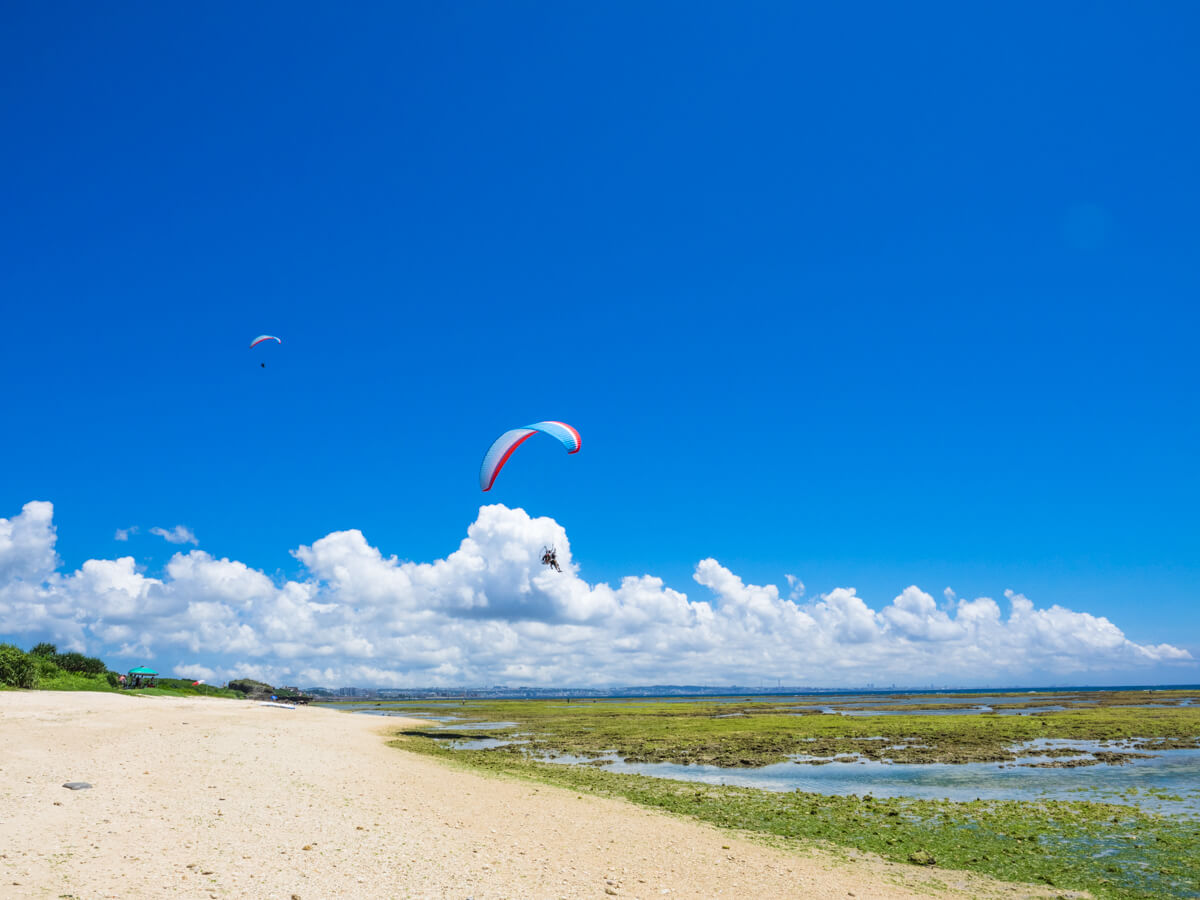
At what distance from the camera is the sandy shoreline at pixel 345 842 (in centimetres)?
1044

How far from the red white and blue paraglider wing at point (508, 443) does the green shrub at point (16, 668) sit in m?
35.1

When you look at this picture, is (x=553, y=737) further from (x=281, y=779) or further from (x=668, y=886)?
(x=668, y=886)

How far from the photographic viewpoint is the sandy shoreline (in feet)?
34.2

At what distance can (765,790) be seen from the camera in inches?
924

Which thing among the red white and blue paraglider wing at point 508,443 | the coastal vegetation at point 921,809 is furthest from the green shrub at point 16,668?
the red white and blue paraglider wing at point 508,443

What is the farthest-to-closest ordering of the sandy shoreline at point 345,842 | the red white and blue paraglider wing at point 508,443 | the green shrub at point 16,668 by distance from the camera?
Result: 1. the green shrub at point 16,668
2. the red white and blue paraglider wing at point 508,443
3. the sandy shoreline at point 345,842

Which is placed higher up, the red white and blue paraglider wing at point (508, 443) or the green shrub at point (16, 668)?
the red white and blue paraglider wing at point (508, 443)

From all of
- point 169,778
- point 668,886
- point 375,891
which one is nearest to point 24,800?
point 169,778

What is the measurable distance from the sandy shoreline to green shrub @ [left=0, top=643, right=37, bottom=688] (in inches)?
1043

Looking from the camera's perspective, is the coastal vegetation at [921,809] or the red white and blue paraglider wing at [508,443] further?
the red white and blue paraglider wing at [508,443]

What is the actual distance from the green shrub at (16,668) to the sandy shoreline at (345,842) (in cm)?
2650

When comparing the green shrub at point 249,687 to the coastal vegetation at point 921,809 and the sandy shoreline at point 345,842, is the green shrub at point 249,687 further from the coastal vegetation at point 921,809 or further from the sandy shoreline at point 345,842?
the sandy shoreline at point 345,842

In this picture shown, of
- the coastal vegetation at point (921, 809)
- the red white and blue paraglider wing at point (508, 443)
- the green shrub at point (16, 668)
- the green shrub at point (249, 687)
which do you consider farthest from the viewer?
the green shrub at point (249, 687)

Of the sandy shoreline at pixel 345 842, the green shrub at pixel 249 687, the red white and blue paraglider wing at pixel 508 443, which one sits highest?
the red white and blue paraglider wing at pixel 508 443
